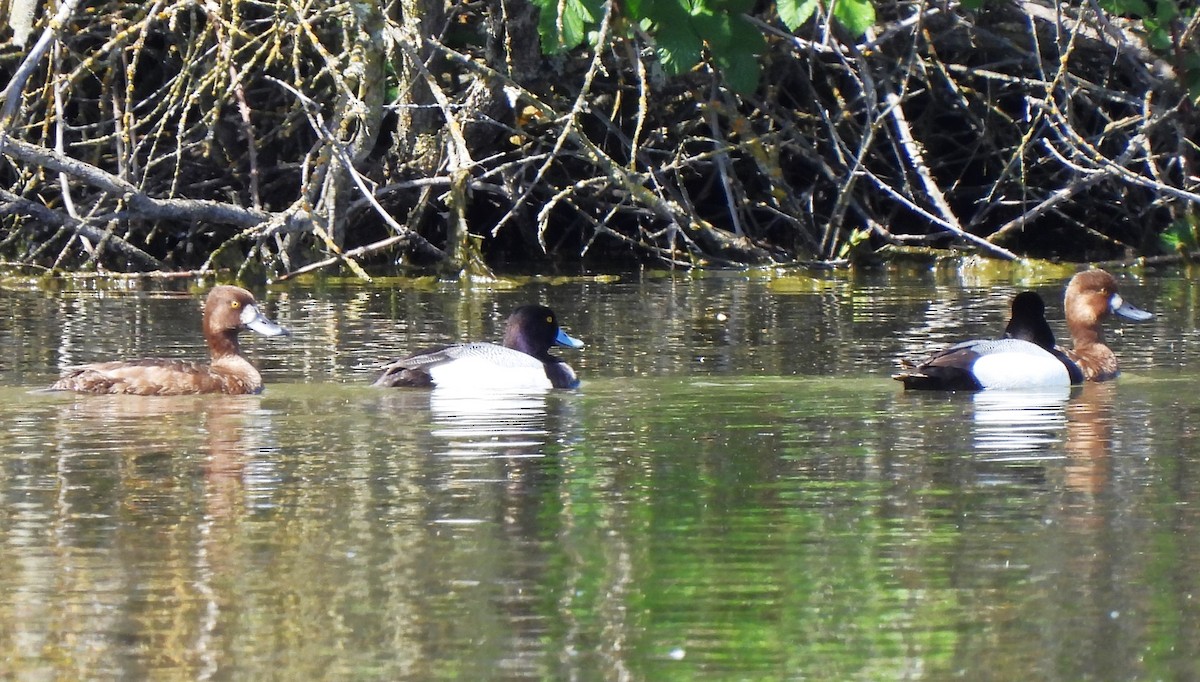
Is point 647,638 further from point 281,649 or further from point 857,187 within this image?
point 857,187

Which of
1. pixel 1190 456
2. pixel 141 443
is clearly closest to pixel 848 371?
pixel 1190 456

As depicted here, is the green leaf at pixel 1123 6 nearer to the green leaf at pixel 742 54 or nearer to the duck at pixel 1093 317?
the green leaf at pixel 742 54

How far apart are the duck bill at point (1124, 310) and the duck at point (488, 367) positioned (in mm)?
2750

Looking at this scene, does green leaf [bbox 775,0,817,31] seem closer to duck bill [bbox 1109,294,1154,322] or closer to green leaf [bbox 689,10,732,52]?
green leaf [bbox 689,10,732,52]

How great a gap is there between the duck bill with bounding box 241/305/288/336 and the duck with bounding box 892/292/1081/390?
9.34 ft

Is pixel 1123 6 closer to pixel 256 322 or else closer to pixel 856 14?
pixel 856 14

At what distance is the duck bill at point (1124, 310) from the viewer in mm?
10539

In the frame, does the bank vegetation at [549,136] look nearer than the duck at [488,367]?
No

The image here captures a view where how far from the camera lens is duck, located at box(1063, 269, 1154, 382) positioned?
9.75m

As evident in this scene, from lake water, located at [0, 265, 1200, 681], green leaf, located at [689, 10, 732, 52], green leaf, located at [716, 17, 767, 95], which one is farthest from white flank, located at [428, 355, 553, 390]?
green leaf, located at [716, 17, 767, 95]

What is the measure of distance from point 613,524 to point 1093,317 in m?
4.98

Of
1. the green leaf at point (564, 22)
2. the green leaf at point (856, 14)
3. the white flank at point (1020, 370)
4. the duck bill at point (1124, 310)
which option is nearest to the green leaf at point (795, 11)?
the green leaf at point (856, 14)

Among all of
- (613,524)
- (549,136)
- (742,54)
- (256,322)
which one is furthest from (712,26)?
(613,524)

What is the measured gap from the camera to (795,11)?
1072 centimetres
